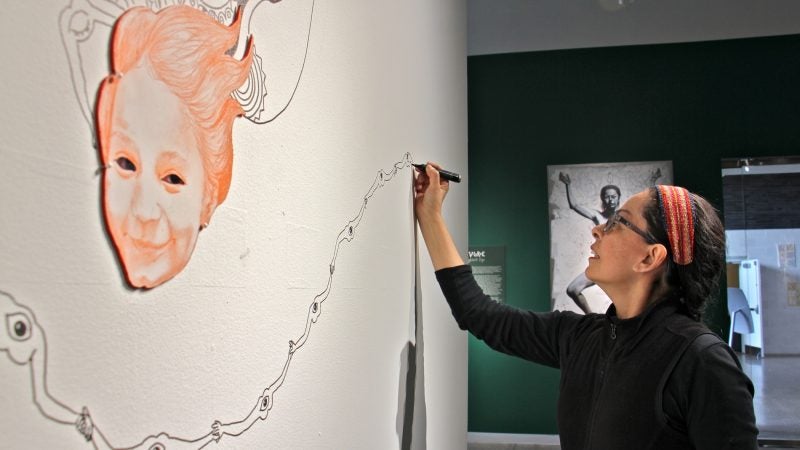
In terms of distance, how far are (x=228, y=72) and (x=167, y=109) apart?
13cm

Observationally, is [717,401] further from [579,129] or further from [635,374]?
[579,129]

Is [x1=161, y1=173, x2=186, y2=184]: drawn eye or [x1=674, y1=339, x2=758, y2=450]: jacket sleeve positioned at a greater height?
[x1=161, y1=173, x2=186, y2=184]: drawn eye

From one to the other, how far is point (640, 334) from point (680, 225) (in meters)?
0.29

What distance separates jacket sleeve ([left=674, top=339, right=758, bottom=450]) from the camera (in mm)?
1236

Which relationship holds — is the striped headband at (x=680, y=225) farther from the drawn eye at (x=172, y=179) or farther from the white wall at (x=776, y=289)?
the white wall at (x=776, y=289)

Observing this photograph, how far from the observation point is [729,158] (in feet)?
15.1

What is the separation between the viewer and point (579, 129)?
190 inches

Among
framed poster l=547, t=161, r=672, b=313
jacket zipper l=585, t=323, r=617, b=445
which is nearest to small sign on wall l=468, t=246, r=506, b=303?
framed poster l=547, t=161, r=672, b=313

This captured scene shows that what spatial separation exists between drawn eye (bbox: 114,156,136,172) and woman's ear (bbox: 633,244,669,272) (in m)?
1.34

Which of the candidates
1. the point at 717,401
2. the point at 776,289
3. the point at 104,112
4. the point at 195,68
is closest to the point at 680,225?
the point at 717,401

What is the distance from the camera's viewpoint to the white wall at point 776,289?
461cm

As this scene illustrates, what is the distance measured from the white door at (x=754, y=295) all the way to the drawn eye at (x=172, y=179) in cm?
487

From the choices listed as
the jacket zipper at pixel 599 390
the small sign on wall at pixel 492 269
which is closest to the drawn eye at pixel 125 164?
the jacket zipper at pixel 599 390

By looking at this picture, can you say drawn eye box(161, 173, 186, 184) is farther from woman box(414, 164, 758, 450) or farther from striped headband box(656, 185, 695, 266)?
striped headband box(656, 185, 695, 266)
